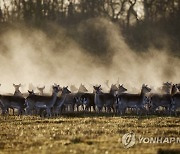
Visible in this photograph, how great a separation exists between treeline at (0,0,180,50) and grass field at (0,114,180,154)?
160ft

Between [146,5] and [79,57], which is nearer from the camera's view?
[79,57]

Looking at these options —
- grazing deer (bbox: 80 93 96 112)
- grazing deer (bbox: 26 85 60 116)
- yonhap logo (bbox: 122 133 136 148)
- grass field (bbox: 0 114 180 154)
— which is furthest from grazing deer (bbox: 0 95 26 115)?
yonhap logo (bbox: 122 133 136 148)

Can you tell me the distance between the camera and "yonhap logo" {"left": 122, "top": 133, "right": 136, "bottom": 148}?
1596 centimetres

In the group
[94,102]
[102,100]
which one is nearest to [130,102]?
[102,100]

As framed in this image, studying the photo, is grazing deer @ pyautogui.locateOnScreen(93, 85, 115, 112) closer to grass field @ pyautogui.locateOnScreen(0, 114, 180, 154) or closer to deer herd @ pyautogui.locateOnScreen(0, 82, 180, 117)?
deer herd @ pyautogui.locateOnScreen(0, 82, 180, 117)

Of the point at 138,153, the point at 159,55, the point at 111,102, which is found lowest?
the point at 138,153

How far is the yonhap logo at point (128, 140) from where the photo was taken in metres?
16.0

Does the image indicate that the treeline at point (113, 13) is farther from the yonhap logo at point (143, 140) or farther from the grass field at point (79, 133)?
the yonhap logo at point (143, 140)

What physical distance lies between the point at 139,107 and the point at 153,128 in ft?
29.2

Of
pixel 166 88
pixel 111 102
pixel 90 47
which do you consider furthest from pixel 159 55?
pixel 111 102

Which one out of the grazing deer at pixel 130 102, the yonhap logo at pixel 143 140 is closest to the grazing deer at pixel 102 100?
the grazing deer at pixel 130 102

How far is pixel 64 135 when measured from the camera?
Result: 1803 cm

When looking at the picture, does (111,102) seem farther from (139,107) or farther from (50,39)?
(50,39)

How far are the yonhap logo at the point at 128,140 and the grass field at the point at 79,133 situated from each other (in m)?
0.14
